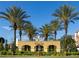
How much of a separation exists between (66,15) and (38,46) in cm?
195

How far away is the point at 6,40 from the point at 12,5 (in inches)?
65.2

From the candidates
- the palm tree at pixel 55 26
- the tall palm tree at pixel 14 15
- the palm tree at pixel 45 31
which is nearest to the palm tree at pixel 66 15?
the palm tree at pixel 55 26

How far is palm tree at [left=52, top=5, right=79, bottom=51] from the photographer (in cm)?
1234

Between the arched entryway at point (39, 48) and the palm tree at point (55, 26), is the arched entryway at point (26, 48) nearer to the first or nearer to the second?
the arched entryway at point (39, 48)

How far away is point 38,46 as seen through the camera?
1251 cm

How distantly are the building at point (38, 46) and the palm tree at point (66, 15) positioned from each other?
89 centimetres

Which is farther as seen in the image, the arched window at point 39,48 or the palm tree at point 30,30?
the arched window at point 39,48

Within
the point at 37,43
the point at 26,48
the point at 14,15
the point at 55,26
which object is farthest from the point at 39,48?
the point at 14,15

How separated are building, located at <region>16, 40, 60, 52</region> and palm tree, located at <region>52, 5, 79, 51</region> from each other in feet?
2.93

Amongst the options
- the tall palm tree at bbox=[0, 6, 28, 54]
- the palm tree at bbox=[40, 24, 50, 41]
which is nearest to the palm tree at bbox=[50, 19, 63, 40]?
the palm tree at bbox=[40, 24, 50, 41]

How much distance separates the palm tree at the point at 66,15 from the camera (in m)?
12.3

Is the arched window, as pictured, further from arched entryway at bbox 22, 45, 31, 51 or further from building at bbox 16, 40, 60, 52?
arched entryway at bbox 22, 45, 31, 51

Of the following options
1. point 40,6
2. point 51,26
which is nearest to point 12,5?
point 40,6

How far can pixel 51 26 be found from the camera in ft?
41.0
